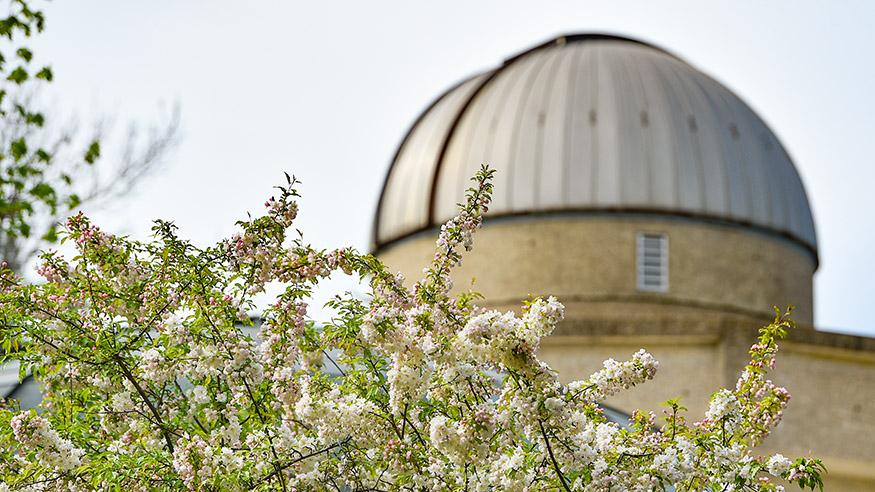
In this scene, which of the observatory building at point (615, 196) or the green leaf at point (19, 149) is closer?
the green leaf at point (19, 149)

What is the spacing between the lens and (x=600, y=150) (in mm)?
23891

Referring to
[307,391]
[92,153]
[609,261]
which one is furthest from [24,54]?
[609,261]

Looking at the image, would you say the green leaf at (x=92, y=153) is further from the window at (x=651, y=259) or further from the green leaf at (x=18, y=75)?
the window at (x=651, y=259)

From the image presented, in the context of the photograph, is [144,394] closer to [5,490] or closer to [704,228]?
[5,490]

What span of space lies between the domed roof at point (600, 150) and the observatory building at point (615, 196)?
0.08 feet

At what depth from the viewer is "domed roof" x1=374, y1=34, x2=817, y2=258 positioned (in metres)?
23.7

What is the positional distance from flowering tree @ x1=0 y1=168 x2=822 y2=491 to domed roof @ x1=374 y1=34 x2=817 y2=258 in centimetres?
1714

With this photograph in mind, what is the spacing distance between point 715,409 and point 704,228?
17.8 metres

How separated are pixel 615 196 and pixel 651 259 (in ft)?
4.03

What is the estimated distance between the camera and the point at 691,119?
24.5m

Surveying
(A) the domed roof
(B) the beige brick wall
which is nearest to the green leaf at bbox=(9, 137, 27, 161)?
(B) the beige brick wall

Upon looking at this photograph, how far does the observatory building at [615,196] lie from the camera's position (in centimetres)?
2347

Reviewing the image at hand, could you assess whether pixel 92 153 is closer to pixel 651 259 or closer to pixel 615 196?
pixel 615 196

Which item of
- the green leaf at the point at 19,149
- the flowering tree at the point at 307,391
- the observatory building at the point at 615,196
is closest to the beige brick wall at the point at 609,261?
the observatory building at the point at 615,196
